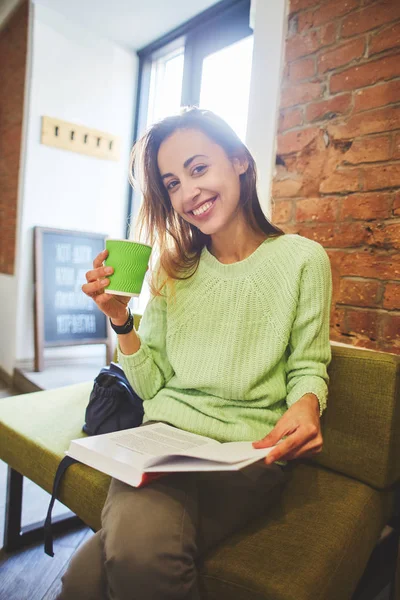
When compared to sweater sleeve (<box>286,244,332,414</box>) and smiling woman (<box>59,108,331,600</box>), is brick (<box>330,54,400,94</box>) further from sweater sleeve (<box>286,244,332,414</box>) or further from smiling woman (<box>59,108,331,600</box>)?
sweater sleeve (<box>286,244,332,414</box>)

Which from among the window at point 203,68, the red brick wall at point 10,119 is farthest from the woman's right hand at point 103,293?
the red brick wall at point 10,119

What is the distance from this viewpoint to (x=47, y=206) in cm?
311

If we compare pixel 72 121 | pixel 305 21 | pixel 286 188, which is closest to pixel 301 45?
pixel 305 21

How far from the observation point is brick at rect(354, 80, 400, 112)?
142 centimetres

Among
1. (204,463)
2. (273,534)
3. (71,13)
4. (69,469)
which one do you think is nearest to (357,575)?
(273,534)

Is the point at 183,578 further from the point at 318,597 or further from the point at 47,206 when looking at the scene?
the point at 47,206

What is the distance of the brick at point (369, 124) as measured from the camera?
56.1 inches

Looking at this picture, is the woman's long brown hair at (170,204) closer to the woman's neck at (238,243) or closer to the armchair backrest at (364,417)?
the woman's neck at (238,243)

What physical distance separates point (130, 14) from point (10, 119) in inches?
48.2

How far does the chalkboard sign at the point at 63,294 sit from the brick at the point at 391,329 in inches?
89.1

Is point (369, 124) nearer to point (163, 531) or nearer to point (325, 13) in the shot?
point (325, 13)

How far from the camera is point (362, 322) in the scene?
1512 millimetres

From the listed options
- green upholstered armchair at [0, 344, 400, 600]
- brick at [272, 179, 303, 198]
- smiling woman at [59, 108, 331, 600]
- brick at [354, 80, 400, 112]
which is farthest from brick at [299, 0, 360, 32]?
green upholstered armchair at [0, 344, 400, 600]

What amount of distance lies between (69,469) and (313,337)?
2.39 feet
